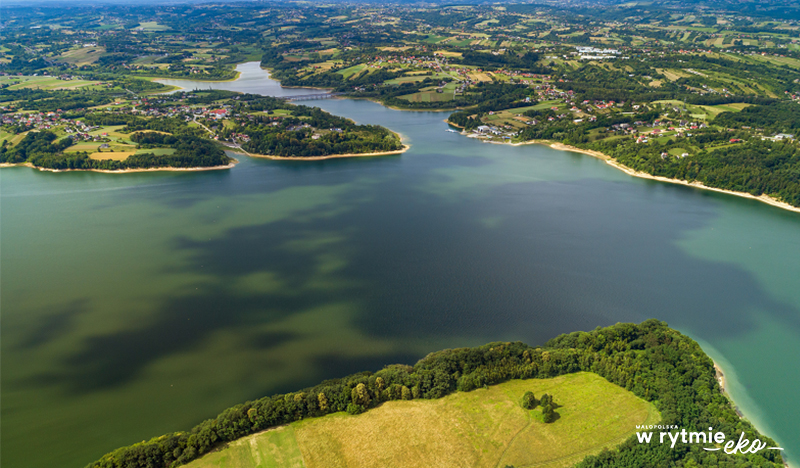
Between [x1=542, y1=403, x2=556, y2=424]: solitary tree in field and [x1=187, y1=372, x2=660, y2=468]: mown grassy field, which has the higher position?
[x1=542, y1=403, x2=556, y2=424]: solitary tree in field

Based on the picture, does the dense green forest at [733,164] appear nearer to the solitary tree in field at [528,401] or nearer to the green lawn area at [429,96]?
the solitary tree in field at [528,401]

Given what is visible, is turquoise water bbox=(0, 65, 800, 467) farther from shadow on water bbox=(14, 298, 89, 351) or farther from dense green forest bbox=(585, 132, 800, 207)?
dense green forest bbox=(585, 132, 800, 207)

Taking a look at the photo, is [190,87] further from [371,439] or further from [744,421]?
[744,421]

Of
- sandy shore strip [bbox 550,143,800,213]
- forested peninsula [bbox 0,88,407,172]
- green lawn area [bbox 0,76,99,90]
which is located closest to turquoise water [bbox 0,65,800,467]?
sandy shore strip [bbox 550,143,800,213]

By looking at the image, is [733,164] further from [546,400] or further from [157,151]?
[157,151]

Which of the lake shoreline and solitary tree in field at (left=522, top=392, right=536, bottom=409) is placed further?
the lake shoreline

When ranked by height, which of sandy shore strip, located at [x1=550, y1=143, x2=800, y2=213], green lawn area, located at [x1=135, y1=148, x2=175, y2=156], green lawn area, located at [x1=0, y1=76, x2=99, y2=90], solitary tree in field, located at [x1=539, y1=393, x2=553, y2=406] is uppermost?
green lawn area, located at [x1=0, y1=76, x2=99, y2=90]

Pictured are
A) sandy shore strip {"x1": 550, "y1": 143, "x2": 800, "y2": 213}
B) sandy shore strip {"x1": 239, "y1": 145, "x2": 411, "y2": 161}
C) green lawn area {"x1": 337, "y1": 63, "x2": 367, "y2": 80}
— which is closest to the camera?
sandy shore strip {"x1": 550, "y1": 143, "x2": 800, "y2": 213}
